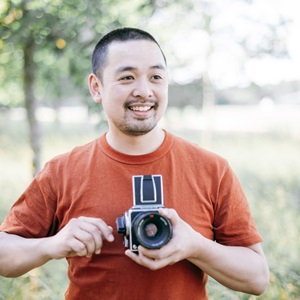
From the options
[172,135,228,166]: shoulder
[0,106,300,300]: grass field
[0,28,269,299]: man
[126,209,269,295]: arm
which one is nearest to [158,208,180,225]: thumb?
[126,209,269,295]: arm

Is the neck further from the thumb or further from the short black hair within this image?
the thumb

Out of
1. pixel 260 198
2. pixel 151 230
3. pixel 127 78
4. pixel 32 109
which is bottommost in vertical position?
pixel 260 198

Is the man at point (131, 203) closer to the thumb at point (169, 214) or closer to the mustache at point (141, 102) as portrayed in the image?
the mustache at point (141, 102)

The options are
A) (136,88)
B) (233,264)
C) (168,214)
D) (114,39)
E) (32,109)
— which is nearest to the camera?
(168,214)

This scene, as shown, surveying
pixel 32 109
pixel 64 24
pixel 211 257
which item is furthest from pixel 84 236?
pixel 32 109

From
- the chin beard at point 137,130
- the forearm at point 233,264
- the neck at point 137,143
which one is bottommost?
the forearm at point 233,264

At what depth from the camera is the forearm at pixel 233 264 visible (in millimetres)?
1826

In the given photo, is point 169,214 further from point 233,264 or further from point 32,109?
point 32,109

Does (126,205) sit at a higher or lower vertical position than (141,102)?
lower

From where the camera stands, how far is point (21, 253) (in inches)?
75.9

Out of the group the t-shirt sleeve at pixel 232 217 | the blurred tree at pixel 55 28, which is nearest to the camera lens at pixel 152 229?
the t-shirt sleeve at pixel 232 217

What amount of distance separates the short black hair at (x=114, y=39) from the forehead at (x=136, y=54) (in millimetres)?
29

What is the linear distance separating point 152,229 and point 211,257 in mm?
302

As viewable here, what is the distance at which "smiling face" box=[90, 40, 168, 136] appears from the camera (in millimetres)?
1995
